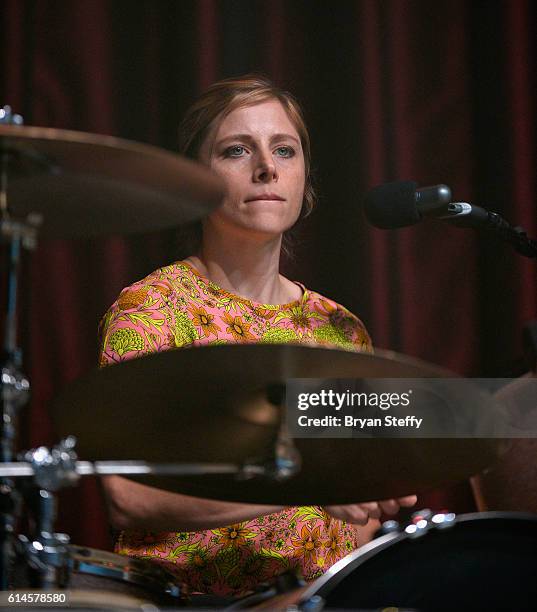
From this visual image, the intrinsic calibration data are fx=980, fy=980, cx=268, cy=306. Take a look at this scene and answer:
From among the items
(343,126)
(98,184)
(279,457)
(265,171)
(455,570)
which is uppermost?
(343,126)

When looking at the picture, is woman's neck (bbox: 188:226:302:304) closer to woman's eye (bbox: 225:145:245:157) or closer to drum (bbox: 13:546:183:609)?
woman's eye (bbox: 225:145:245:157)

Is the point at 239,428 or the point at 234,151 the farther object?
the point at 234,151

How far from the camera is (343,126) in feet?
6.29

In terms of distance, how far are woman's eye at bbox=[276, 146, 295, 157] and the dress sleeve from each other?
330 millimetres

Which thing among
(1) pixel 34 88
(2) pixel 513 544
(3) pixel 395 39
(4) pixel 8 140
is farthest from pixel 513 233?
(1) pixel 34 88

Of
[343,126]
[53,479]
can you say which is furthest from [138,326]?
[343,126]

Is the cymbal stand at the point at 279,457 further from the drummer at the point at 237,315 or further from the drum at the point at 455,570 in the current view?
the drummer at the point at 237,315

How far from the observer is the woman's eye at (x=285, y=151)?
5.46 feet

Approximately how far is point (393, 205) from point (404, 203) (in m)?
0.02

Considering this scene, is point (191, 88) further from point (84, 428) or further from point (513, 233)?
point (84, 428)

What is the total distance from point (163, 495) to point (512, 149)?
103 cm

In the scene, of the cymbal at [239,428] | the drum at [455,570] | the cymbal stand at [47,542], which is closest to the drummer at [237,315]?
the cymbal at [239,428]

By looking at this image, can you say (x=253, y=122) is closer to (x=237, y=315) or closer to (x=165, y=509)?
(x=237, y=315)

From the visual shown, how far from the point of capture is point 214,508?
131cm
